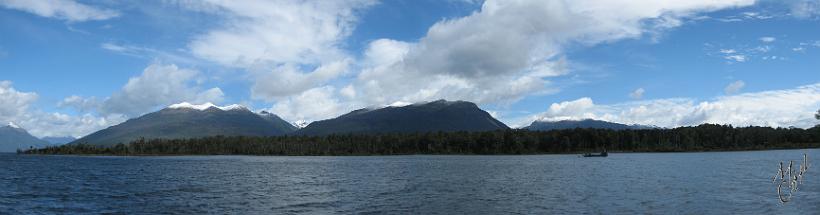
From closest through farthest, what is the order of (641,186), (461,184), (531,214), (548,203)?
(531,214) < (548,203) < (641,186) < (461,184)

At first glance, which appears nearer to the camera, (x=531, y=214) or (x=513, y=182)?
(x=531, y=214)

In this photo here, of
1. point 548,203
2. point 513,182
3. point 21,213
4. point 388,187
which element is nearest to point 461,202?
point 548,203

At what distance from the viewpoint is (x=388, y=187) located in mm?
97500

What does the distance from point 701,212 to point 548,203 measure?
16.8 metres

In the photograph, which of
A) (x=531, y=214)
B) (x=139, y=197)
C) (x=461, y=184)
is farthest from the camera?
(x=461, y=184)

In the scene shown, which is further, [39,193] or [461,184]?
[461,184]

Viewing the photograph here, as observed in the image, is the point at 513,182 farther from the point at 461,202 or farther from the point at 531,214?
the point at 531,214

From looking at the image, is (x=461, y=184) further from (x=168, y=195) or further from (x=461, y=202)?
(x=168, y=195)

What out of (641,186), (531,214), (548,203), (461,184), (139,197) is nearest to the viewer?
(531,214)

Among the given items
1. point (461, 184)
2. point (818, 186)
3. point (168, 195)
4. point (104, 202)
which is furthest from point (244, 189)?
point (818, 186)

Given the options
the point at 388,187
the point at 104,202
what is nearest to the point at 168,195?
the point at 104,202

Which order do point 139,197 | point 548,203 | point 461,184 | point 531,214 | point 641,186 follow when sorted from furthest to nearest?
point 461,184
point 641,186
point 139,197
point 548,203
point 531,214

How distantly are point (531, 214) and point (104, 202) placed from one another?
53554mm

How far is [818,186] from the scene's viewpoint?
86438 mm
